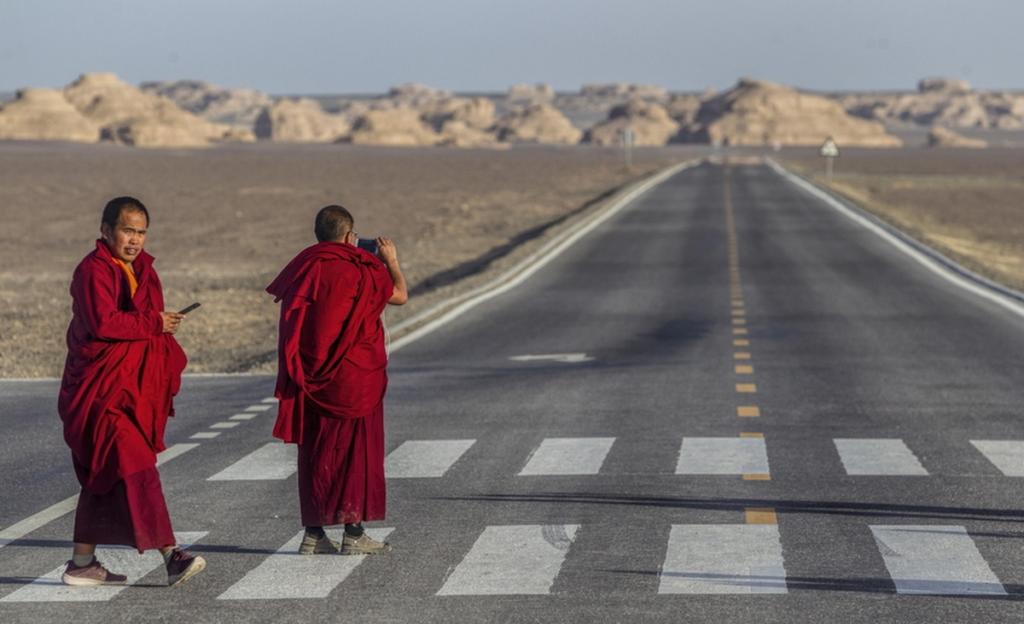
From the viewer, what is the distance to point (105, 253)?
883cm

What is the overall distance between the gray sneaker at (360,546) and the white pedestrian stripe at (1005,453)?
474cm

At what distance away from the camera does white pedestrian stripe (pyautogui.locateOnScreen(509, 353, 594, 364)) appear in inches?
785

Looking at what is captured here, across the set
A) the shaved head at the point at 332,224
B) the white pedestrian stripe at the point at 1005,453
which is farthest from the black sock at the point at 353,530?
the white pedestrian stripe at the point at 1005,453

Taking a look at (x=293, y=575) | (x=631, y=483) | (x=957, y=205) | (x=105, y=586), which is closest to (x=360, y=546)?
(x=293, y=575)

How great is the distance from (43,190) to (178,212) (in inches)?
736

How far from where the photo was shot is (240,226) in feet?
182

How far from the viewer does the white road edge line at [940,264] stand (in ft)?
91.6

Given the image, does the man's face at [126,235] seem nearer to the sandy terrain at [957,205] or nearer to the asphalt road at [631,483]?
the asphalt road at [631,483]

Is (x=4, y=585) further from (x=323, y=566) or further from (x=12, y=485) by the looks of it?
(x=12, y=485)

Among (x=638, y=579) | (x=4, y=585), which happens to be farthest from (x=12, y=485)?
(x=638, y=579)

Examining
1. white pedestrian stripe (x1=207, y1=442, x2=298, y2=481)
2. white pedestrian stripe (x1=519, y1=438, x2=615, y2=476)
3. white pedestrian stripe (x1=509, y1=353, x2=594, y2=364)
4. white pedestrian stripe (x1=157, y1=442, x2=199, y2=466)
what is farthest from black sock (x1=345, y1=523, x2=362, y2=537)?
white pedestrian stripe (x1=509, y1=353, x2=594, y2=364)

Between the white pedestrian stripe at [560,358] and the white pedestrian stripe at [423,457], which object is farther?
the white pedestrian stripe at [560,358]

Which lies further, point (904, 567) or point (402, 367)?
point (402, 367)

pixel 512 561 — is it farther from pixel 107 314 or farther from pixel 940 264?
pixel 940 264
